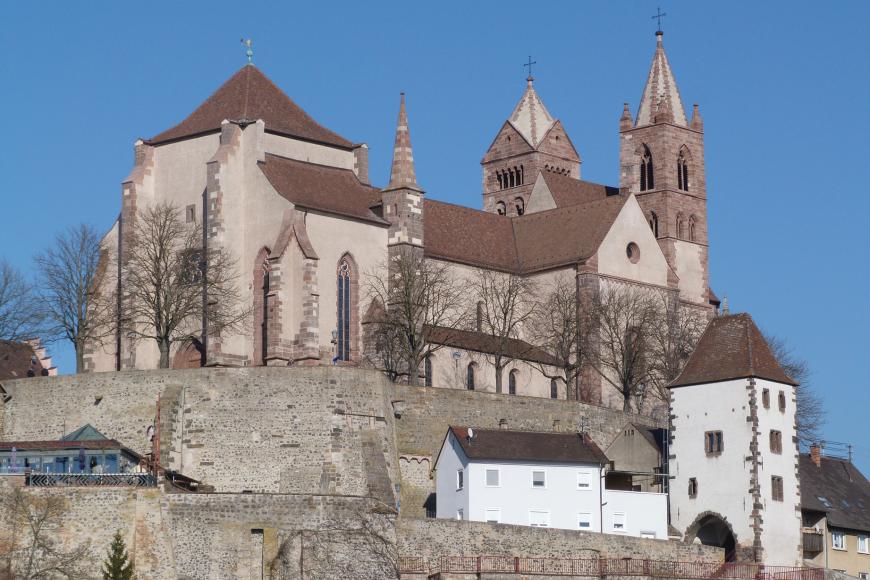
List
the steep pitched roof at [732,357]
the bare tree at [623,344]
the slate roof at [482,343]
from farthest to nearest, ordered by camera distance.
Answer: the bare tree at [623,344]
the slate roof at [482,343]
the steep pitched roof at [732,357]

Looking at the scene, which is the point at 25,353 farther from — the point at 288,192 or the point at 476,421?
the point at 476,421

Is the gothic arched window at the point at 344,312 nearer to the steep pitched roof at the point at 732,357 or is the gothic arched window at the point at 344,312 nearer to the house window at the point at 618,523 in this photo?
the steep pitched roof at the point at 732,357

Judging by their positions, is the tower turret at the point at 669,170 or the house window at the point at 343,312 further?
the tower turret at the point at 669,170

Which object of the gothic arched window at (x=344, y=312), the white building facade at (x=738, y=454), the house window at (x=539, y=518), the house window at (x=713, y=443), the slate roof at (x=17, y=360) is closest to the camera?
the house window at (x=539, y=518)

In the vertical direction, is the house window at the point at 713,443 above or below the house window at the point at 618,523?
above

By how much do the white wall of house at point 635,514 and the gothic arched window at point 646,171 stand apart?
3941 centimetres

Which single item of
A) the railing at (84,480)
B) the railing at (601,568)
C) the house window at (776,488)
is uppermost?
the house window at (776,488)

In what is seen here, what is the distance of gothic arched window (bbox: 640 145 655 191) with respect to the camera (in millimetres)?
124062

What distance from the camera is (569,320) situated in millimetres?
105750

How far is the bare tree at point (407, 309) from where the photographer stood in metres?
97.6

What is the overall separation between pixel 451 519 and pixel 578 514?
741 cm

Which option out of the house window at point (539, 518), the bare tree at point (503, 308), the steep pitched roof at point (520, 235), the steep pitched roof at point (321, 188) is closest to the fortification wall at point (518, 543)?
the house window at point (539, 518)

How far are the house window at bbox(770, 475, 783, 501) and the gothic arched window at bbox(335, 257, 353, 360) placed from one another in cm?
2097

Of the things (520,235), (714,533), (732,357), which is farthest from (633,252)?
(714,533)
